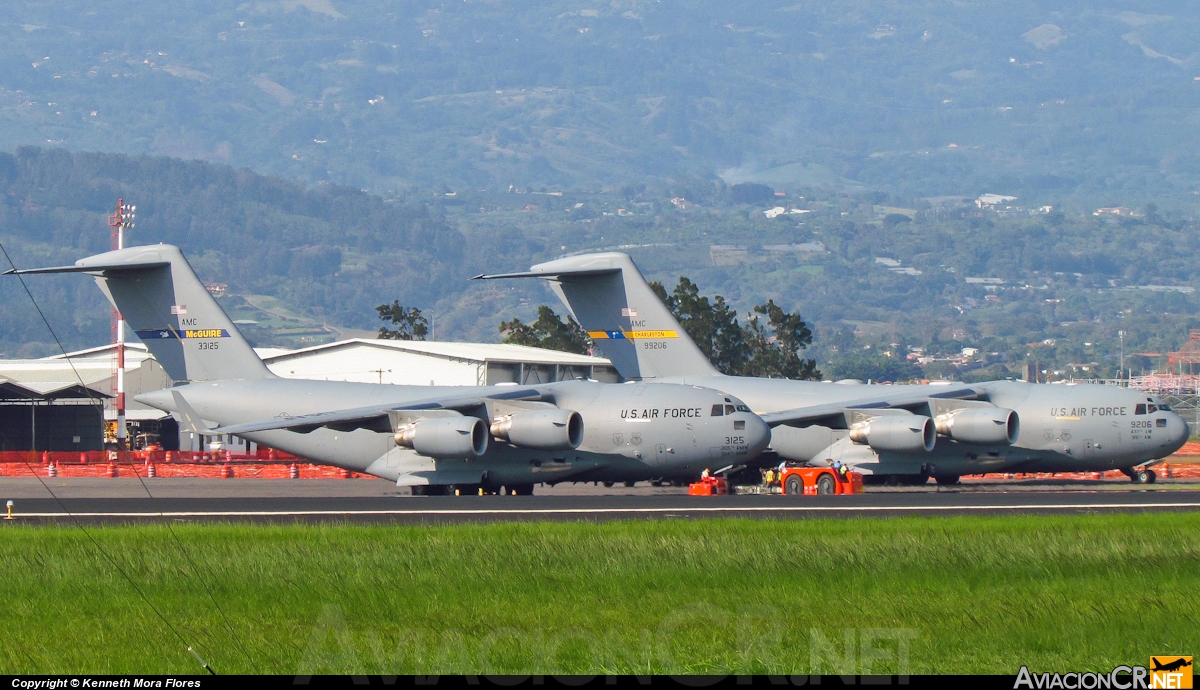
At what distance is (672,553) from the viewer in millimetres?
19719

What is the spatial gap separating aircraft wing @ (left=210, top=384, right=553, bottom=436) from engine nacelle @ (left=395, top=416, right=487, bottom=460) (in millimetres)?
467

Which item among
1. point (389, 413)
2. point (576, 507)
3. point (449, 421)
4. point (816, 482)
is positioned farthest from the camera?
point (816, 482)

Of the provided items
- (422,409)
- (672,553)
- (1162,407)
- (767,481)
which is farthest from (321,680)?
(1162,407)

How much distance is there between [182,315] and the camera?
132 feet

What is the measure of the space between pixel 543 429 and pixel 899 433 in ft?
30.7

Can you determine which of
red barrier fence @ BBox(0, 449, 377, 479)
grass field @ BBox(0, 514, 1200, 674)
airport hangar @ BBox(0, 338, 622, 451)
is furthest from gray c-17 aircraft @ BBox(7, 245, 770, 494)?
airport hangar @ BBox(0, 338, 622, 451)

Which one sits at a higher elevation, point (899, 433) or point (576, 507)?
point (899, 433)

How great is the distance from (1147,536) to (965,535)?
2593mm

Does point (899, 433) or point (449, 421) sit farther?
point (899, 433)

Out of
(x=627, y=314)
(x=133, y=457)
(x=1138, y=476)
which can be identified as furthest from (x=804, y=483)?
(x=133, y=457)

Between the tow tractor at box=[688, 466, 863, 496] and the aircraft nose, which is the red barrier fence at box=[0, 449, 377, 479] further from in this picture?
the aircraft nose

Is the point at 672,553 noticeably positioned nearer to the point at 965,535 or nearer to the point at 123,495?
the point at 965,535

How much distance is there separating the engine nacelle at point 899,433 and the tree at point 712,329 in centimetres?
5683

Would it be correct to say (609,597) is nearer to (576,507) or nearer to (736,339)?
(576,507)
